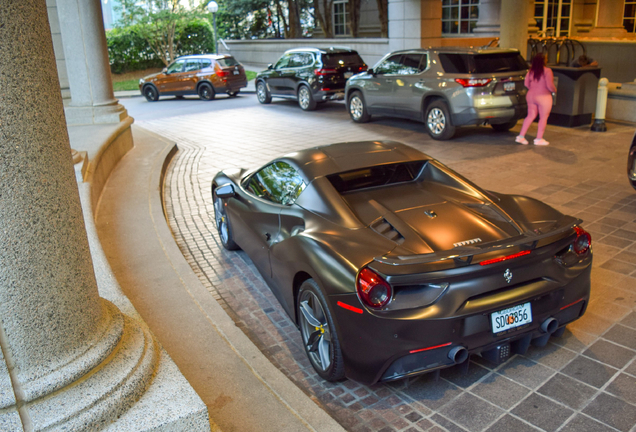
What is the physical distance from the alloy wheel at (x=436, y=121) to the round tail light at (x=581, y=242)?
8417mm

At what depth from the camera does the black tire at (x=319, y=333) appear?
3846mm

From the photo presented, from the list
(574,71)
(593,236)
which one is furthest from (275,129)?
(593,236)

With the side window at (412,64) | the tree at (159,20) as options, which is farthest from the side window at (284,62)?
the tree at (159,20)

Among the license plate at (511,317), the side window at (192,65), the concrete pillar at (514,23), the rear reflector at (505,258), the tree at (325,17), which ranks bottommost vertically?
the license plate at (511,317)

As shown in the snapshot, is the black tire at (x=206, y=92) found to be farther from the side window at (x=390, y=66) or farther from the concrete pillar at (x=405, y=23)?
the side window at (x=390, y=66)

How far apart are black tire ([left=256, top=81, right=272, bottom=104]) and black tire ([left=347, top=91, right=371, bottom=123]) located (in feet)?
17.3

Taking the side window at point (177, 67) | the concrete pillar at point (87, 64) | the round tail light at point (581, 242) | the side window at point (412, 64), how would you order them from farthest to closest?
the side window at point (177, 67)
the side window at point (412, 64)
the concrete pillar at point (87, 64)
the round tail light at point (581, 242)

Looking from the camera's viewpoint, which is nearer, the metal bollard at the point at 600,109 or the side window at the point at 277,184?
the side window at the point at 277,184

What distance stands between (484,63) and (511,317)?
9131mm

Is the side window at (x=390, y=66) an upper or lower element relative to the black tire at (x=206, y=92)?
upper

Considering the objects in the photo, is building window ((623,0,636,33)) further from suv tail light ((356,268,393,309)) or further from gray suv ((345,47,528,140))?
suv tail light ((356,268,393,309))

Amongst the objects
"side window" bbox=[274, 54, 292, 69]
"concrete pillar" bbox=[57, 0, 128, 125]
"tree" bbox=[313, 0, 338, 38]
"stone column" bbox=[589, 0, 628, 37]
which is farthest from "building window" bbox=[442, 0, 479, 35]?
"concrete pillar" bbox=[57, 0, 128, 125]

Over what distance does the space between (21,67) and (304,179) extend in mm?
2463

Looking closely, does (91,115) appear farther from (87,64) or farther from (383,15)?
(383,15)
